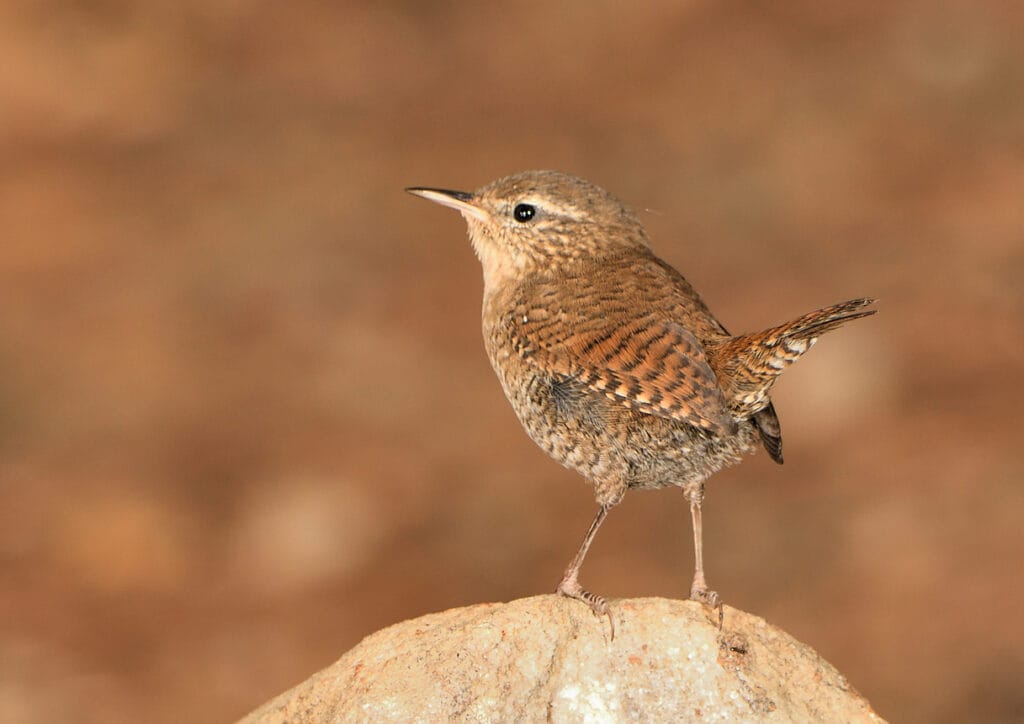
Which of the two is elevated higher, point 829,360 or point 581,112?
point 581,112

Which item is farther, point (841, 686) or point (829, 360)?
point (829, 360)

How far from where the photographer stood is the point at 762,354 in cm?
536

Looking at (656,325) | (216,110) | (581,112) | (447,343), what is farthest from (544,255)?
(216,110)

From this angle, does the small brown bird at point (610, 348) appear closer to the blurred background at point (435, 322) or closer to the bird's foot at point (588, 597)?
the bird's foot at point (588, 597)

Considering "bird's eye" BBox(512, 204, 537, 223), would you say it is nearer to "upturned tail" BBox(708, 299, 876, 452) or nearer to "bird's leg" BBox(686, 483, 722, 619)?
"upturned tail" BBox(708, 299, 876, 452)

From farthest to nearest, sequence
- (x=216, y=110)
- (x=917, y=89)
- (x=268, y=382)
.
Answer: (x=216, y=110) < (x=917, y=89) < (x=268, y=382)

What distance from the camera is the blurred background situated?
1072 centimetres

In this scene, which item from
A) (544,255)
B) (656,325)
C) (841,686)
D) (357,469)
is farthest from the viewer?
(357,469)

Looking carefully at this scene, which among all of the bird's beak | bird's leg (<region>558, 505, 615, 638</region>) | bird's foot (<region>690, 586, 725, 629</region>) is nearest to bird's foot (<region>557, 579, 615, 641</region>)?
bird's leg (<region>558, 505, 615, 638</region>)

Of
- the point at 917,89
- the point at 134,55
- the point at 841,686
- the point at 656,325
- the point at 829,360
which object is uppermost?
the point at 134,55

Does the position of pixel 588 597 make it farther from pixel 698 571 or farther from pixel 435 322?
pixel 435 322

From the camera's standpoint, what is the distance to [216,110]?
16781mm

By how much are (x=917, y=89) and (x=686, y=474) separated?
36.1 ft

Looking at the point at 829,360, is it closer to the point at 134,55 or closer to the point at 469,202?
the point at 469,202
